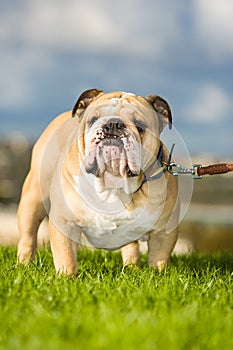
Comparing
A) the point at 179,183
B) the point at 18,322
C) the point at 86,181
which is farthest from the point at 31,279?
the point at 179,183

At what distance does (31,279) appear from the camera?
356cm

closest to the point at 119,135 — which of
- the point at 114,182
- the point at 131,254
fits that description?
the point at 114,182

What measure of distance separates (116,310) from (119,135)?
118 centimetres

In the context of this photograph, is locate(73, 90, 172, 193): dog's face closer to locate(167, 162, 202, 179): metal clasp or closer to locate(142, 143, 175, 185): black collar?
locate(142, 143, 175, 185): black collar

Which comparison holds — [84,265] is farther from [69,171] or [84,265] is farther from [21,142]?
[21,142]

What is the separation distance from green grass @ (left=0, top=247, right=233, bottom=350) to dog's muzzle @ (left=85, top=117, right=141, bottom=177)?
67 centimetres

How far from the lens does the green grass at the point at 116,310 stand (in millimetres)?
2379

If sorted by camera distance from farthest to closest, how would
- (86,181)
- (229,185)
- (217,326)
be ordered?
1. (229,185)
2. (86,181)
3. (217,326)

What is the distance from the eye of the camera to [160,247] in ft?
13.6

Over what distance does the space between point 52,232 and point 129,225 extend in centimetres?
49

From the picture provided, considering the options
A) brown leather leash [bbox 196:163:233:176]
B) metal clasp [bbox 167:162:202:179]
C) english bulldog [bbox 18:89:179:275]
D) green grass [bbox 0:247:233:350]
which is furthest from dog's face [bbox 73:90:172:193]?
green grass [bbox 0:247:233:350]

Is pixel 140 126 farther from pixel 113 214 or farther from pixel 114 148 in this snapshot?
pixel 113 214

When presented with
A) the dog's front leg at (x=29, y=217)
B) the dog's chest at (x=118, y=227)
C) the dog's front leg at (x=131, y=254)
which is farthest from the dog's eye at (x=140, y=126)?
the dog's front leg at (x=131, y=254)

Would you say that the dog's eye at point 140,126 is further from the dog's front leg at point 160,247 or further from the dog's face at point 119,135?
the dog's front leg at point 160,247
